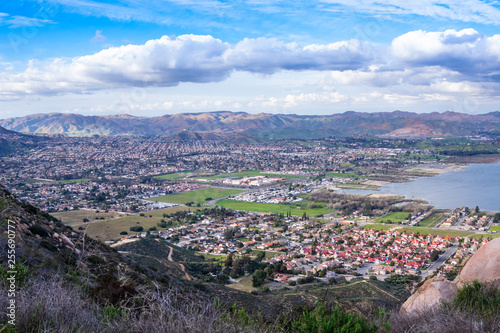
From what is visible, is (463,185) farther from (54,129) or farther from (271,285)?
(54,129)

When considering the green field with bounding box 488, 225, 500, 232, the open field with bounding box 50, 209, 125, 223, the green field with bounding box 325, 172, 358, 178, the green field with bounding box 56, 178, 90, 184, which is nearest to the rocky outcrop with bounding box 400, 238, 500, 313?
the green field with bounding box 488, 225, 500, 232

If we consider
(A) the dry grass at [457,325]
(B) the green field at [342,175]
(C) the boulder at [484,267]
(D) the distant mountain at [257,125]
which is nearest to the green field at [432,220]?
(C) the boulder at [484,267]

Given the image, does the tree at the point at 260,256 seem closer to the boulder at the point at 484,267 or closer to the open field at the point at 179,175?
the boulder at the point at 484,267

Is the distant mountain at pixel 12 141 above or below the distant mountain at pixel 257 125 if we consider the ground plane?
below

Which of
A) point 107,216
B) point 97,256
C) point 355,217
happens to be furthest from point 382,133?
point 97,256

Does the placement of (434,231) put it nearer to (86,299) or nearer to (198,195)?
(198,195)

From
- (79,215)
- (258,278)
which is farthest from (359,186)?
(258,278)
